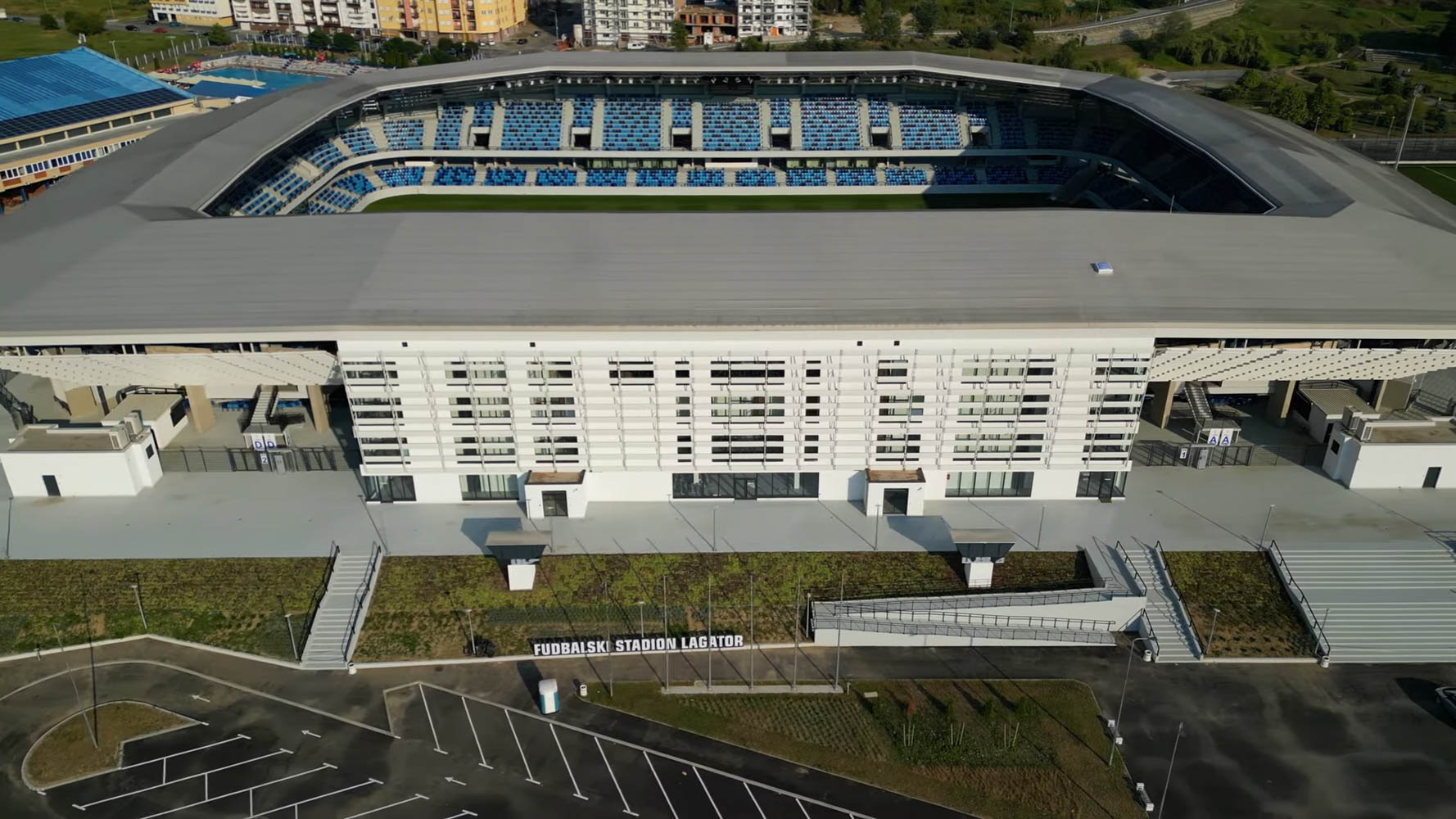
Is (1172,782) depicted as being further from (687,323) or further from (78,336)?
(78,336)

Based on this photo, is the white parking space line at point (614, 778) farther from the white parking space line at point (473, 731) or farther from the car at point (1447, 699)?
the car at point (1447, 699)

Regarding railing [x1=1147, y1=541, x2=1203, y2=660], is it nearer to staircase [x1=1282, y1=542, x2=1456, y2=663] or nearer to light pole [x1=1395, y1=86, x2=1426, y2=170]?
staircase [x1=1282, y1=542, x2=1456, y2=663]

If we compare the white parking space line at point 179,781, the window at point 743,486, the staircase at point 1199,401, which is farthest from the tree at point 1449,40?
the white parking space line at point 179,781

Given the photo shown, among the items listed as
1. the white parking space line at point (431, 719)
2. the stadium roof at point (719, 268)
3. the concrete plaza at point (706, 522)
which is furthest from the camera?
the stadium roof at point (719, 268)

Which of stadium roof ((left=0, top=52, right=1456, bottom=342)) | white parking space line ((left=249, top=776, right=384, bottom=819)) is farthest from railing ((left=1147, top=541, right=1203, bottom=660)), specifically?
A: white parking space line ((left=249, top=776, right=384, bottom=819))

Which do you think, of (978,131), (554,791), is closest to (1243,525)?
(554,791)

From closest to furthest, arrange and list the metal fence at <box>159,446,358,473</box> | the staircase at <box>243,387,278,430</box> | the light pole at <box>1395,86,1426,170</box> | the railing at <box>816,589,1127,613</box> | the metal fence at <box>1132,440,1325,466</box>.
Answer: the railing at <box>816,589,1127,613</box> → the metal fence at <box>159,446,358,473</box> → the metal fence at <box>1132,440,1325,466</box> → the staircase at <box>243,387,278,430</box> → the light pole at <box>1395,86,1426,170</box>
